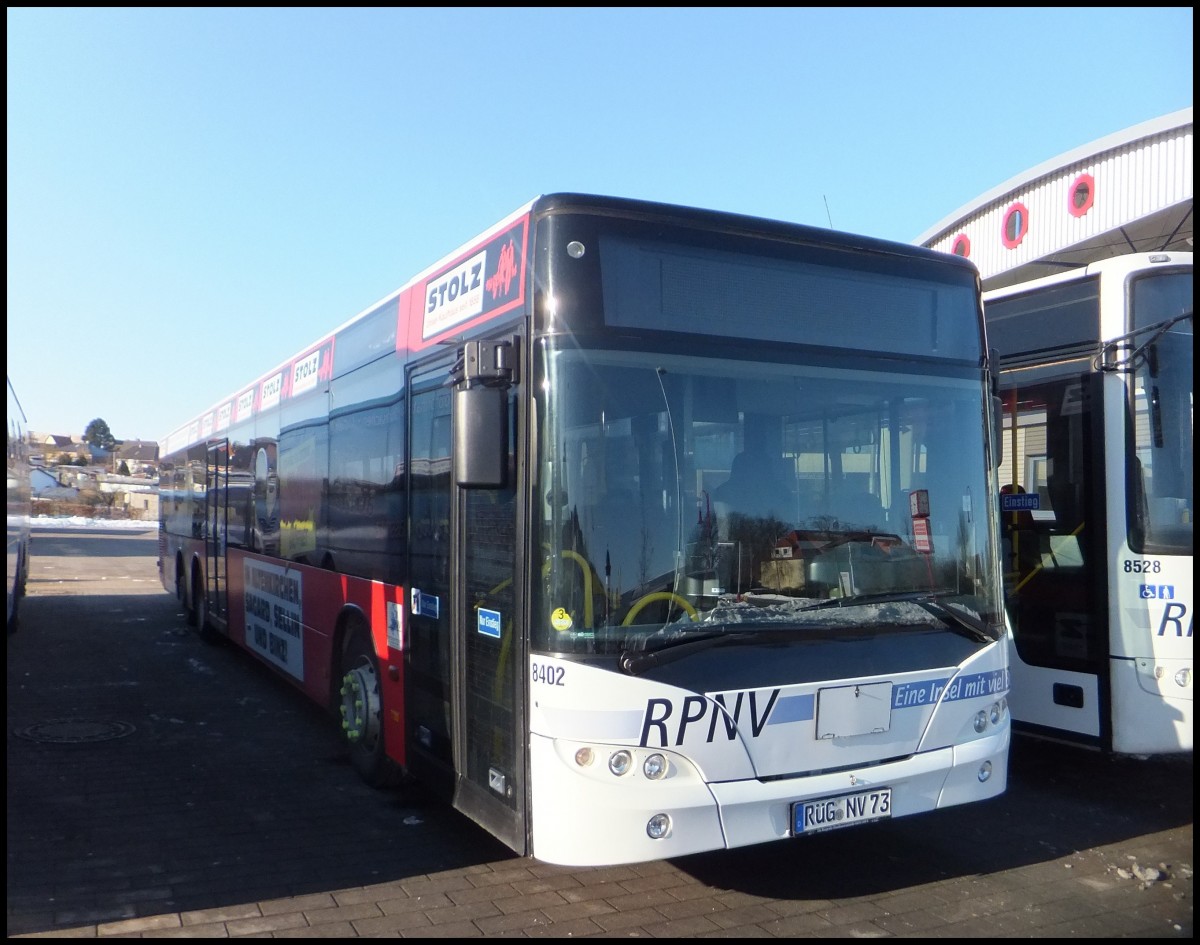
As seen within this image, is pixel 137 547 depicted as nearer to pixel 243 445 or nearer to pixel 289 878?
pixel 243 445

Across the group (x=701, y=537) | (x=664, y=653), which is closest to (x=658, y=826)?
(x=664, y=653)

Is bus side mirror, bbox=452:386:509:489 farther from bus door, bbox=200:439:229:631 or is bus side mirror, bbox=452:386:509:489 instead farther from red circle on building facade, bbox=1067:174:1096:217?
red circle on building facade, bbox=1067:174:1096:217

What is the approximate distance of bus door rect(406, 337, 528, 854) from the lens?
15.2 ft

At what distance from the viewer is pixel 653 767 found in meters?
4.36

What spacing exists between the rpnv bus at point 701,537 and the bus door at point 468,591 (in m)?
0.02

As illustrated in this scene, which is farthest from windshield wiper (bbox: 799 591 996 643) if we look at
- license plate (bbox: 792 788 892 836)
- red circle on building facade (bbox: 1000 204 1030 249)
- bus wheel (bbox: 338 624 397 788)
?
red circle on building facade (bbox: 1000 204 1030 249)

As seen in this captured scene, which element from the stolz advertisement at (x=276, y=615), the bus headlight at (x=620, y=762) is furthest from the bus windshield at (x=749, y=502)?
the stolz advertisement at (x=276, y=615)

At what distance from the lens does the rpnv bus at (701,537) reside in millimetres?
4391

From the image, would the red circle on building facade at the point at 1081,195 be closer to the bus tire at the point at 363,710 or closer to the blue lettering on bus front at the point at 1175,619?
the blue lettering on bus front at the point at 1175,619

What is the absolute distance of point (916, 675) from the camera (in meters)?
4.89

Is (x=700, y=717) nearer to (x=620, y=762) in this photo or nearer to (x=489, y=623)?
(x=620, y=762)

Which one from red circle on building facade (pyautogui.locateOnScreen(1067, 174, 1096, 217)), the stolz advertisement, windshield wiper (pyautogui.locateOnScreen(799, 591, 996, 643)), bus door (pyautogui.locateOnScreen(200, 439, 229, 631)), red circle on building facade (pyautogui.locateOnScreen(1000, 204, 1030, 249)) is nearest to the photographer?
windshield wiper (pyautogui.locateOnScreen(799, 591, 996, 643))

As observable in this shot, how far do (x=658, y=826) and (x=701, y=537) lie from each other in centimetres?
122

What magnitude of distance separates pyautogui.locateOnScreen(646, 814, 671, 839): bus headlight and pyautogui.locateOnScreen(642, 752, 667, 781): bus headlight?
0.16 metres
